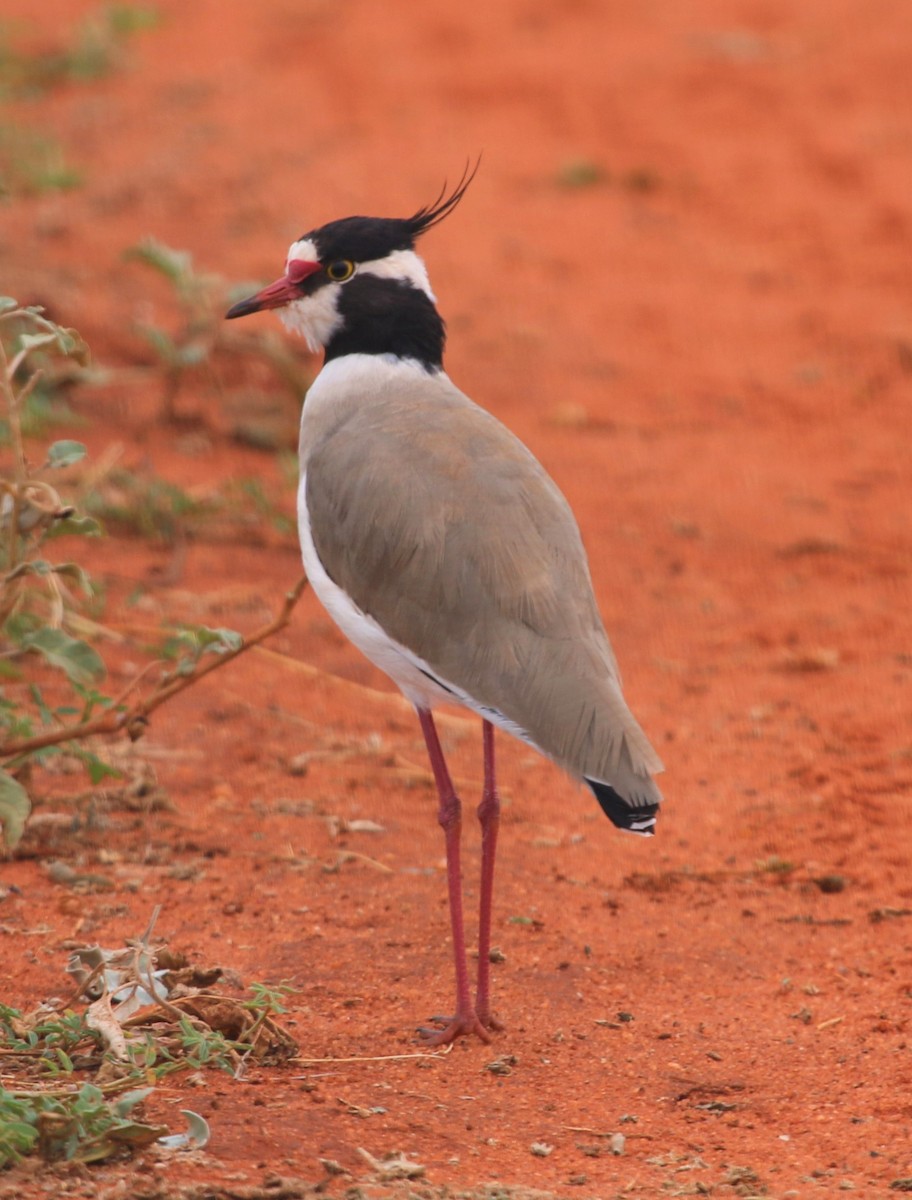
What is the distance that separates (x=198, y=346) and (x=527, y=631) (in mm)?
4550

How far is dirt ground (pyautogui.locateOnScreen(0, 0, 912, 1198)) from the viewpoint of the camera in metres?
4.45

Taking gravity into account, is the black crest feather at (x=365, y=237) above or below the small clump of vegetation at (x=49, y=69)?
below

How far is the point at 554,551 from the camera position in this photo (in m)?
4.88

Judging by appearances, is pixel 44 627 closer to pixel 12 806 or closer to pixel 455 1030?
pixel 12 806

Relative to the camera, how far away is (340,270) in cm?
554

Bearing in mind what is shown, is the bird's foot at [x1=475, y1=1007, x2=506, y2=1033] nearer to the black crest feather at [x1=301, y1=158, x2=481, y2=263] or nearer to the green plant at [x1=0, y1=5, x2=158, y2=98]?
the black crest feather at [x1=301, y1=158, x2=481, y2=263]

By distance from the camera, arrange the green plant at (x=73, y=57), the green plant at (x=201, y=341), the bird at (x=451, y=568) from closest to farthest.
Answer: the bird at (x=451, y=568)
the green plant at (x=201, y=341)
the green plant at (x=73, y=57)

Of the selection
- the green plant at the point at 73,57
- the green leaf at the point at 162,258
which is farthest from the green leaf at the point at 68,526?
the green plant at the point at 73,57

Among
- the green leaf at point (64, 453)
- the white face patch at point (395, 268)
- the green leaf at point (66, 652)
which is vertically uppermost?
the white face patch at point (395, 268)

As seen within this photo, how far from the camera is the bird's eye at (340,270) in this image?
5.53m

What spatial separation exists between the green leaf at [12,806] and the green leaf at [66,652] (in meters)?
0.35

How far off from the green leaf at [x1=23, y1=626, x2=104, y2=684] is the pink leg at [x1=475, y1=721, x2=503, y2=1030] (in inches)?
42.6

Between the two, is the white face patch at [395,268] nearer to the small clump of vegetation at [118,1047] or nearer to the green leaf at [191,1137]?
the small clump of vegetation at [118,1047]

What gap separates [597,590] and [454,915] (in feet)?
11.5
